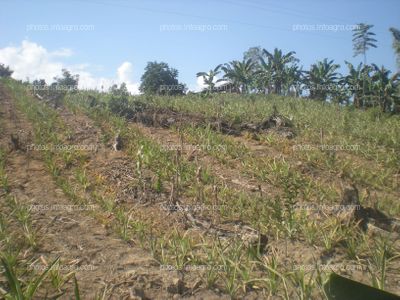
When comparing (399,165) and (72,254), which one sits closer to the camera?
(72,254)

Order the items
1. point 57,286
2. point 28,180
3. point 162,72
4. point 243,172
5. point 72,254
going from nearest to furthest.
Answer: point 57,286 < point 72,254 < point 28,180 < point 243,172 < point 162,72

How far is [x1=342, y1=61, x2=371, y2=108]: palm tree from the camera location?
31312mm

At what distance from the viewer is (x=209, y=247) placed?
441 centimetres

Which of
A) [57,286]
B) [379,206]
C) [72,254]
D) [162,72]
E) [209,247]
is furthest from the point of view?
[162,72]

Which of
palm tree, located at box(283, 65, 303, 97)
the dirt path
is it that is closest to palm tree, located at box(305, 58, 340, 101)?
palm tree, located at box(283, 65, 303, 97)

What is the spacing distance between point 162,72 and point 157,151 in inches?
1391

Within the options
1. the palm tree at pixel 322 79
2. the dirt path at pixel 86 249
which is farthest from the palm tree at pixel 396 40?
the dirt path at pixel 86 249

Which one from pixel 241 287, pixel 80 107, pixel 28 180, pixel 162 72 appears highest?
pixel 162 72

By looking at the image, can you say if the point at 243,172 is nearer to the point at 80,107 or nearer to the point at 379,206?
the point at 379,206

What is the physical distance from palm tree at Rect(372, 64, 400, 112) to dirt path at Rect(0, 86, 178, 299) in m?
29.5

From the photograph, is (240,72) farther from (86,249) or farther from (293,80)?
(86,249)

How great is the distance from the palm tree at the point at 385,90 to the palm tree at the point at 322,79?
6.60m

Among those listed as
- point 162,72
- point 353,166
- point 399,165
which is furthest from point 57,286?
point 162,72

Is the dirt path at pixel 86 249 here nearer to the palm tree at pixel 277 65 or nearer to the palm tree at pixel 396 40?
the palm tree at pixel 277 65
